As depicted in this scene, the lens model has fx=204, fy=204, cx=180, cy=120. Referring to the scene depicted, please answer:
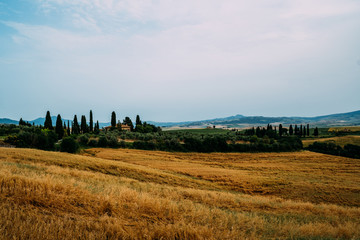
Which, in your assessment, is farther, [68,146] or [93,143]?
[93,143]

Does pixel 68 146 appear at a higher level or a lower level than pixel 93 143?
higher

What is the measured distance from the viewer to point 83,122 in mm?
87188

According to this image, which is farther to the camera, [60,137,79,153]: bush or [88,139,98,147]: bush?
[88,139,98,147]: bush

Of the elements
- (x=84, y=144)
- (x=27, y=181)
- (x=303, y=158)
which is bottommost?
(x=303, y=158)

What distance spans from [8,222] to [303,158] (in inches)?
2769

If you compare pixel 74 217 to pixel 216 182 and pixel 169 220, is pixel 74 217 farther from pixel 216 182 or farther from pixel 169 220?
pixel 216 182

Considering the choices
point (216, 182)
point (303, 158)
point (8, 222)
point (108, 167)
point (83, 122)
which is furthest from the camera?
point (83, 122)

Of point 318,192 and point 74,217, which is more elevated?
point 74,217

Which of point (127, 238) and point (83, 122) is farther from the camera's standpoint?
point (83, 122)

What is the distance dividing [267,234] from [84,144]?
6727cm

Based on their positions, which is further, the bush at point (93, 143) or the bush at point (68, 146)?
the bush at point (93, 143)

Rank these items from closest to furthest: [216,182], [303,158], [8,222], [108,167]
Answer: [8,222], [108,167], [216,182], [303,158]

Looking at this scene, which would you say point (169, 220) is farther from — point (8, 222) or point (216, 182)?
point (216, 182)

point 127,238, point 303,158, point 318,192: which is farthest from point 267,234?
point 303,158
